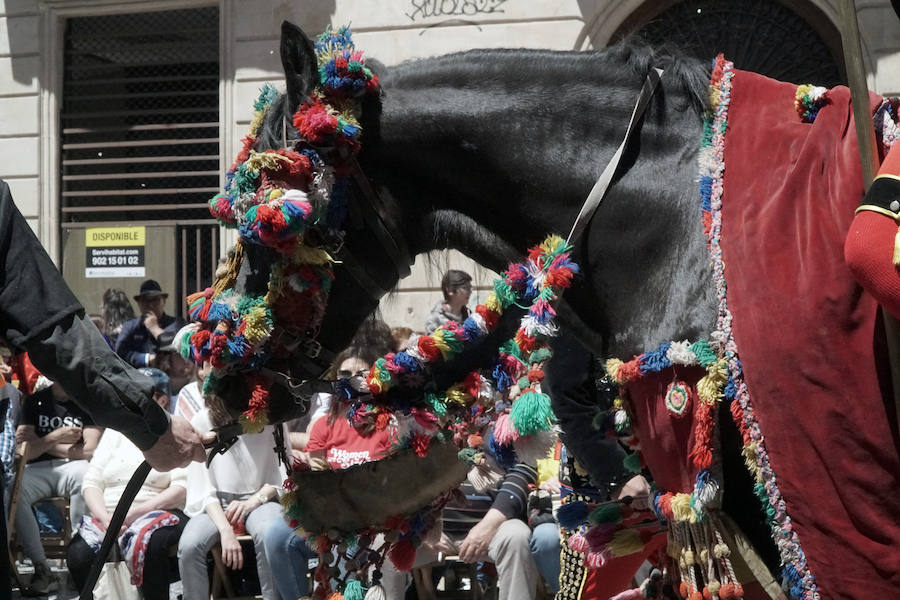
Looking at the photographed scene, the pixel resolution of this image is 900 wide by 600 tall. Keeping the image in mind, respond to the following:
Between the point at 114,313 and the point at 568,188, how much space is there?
26.1ft

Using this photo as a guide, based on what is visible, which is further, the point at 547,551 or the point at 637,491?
the point at 547,551

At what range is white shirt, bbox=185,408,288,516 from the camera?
5707mm

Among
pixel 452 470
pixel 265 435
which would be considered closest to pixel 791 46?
pixel 265 435

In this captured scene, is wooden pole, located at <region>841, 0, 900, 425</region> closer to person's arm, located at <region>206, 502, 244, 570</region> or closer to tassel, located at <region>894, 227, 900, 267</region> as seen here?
tassel, located at <region>894, 227, 900, 267</region>

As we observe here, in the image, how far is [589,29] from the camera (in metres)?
9.55

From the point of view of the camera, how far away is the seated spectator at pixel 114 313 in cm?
941

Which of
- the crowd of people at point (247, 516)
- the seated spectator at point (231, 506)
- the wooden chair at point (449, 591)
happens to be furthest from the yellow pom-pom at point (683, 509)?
the seated spectator at point (231, 506)

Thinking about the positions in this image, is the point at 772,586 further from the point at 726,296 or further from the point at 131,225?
the point at 131,225

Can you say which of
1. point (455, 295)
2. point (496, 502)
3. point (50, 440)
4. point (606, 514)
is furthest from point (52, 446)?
point (606, 514)

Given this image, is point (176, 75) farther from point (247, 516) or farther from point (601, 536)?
point (601, 536)

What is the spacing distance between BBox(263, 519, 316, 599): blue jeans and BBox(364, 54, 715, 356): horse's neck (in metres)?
3.22

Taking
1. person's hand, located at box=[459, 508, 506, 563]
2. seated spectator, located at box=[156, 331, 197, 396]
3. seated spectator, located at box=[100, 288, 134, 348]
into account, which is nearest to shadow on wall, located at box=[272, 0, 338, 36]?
seated spectator, located at box=[100, 288, 134, 348]

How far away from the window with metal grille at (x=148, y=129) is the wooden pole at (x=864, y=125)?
9207 millimetres

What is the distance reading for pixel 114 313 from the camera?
9555mm
